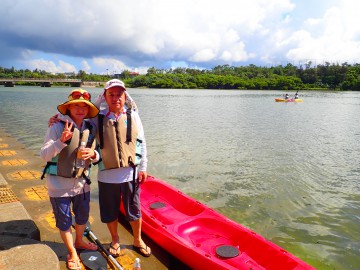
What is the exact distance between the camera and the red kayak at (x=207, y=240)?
3.78 metres

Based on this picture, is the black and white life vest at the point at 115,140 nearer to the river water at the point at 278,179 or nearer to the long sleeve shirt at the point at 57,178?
the long sleeve shirt at the point at 57,178

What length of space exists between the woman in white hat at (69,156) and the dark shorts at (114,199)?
224 mm

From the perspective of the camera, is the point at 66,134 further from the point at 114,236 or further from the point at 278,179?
the point at 278,179

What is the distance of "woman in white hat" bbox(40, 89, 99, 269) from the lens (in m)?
3.07

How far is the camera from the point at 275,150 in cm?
1295

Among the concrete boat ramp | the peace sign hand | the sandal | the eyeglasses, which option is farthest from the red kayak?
the eyeglasses

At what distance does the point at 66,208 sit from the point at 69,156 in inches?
23.0

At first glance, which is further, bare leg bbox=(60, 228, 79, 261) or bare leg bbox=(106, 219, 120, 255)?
bare leg bbox=(106, 219, 120, 255)

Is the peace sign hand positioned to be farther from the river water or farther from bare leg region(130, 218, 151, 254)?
the river water

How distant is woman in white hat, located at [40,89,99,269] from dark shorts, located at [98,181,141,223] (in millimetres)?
224

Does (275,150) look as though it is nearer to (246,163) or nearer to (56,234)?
(246,163)

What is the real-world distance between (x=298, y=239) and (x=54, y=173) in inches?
182

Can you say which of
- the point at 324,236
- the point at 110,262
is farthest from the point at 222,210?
the point at 110,262

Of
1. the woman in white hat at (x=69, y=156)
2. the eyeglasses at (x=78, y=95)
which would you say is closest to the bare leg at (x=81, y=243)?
the woman in white hat at (x=69, y=156)
